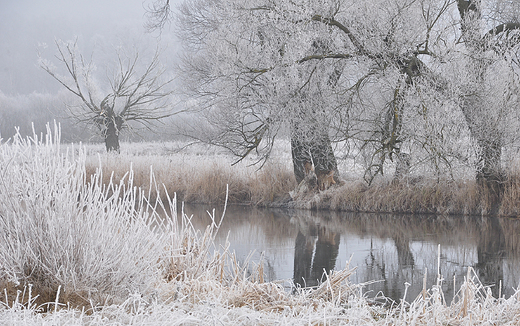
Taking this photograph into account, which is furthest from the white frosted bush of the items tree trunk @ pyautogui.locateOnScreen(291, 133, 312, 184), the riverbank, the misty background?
the misty background

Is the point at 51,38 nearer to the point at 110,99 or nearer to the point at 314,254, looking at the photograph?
the point at 110,99

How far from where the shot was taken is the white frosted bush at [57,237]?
9.36 ft

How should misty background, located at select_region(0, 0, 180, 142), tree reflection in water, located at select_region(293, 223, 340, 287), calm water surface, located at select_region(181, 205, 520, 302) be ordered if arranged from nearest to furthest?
1. calm water surface, located at select_region(181, 205, 520, 302)
2. tree reflection in water, located at select_region(293, 223, 340, 287)
3. misty background, located at select_region(0, 0, 180, 142)

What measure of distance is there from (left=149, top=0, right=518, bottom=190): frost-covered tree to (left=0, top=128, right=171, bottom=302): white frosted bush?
6.14 m

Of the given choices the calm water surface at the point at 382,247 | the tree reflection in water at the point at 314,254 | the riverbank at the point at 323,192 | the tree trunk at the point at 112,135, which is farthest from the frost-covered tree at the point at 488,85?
the tree trunk at the point at 112,135

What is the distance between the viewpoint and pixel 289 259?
6.39 m

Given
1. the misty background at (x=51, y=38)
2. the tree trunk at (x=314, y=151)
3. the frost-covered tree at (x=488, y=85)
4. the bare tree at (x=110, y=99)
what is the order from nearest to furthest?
the frost-covered tree at (x=488, y=85) → the tree trunk at (x=314, y=151) → the bare tree at (x=110, y=99) → the misty background at (x=51, y=38)

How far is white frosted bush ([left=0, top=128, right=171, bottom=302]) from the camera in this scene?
9.36ft

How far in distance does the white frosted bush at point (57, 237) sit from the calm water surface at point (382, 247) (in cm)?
147

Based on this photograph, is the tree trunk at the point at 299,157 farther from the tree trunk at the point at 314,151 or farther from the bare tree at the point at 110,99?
the bare tree at the point at 110,99

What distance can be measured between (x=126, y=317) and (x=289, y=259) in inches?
158

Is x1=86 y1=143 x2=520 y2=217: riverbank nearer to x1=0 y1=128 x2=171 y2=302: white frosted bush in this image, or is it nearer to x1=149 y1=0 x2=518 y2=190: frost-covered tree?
x1=149 y1=0 x2=518 y2=190: frost-covered tree

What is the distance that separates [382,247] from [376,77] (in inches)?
134

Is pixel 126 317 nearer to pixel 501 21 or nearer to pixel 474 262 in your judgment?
pixel 474 262
